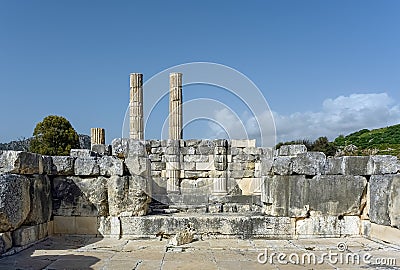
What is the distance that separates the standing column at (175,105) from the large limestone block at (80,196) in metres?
11.5

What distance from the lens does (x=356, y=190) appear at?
6.99 m

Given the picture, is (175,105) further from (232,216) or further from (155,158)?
(232,216)

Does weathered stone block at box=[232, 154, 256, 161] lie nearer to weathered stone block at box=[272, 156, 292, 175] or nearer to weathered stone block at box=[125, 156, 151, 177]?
weathered stone block at box=[272, 156, 292, 175]

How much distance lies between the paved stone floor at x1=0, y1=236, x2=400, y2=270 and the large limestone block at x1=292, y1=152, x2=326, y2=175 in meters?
1.22

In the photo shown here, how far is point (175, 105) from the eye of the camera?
18.8 meters

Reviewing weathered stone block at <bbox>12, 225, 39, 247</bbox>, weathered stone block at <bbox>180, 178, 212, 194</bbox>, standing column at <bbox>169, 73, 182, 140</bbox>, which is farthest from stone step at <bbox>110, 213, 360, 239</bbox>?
standing column at <bbox>169, 73, 182, 140</bbox>

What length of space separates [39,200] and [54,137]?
2245cm

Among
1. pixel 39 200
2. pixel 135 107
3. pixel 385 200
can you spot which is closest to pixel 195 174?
pixel 135 107

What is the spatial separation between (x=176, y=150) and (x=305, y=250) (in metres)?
8.67

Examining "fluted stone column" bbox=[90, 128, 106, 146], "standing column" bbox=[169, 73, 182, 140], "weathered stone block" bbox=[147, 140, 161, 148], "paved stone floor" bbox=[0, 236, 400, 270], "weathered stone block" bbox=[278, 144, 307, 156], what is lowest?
"paved stone floor" bbox=[0, 236, 400, 270]

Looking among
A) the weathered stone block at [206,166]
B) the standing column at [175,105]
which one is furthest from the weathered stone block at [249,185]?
the standing column at [175,105]

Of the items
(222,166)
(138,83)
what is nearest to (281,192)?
(222,166)

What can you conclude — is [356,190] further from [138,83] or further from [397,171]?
[138,83]

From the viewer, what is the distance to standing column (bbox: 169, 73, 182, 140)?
18625mm
